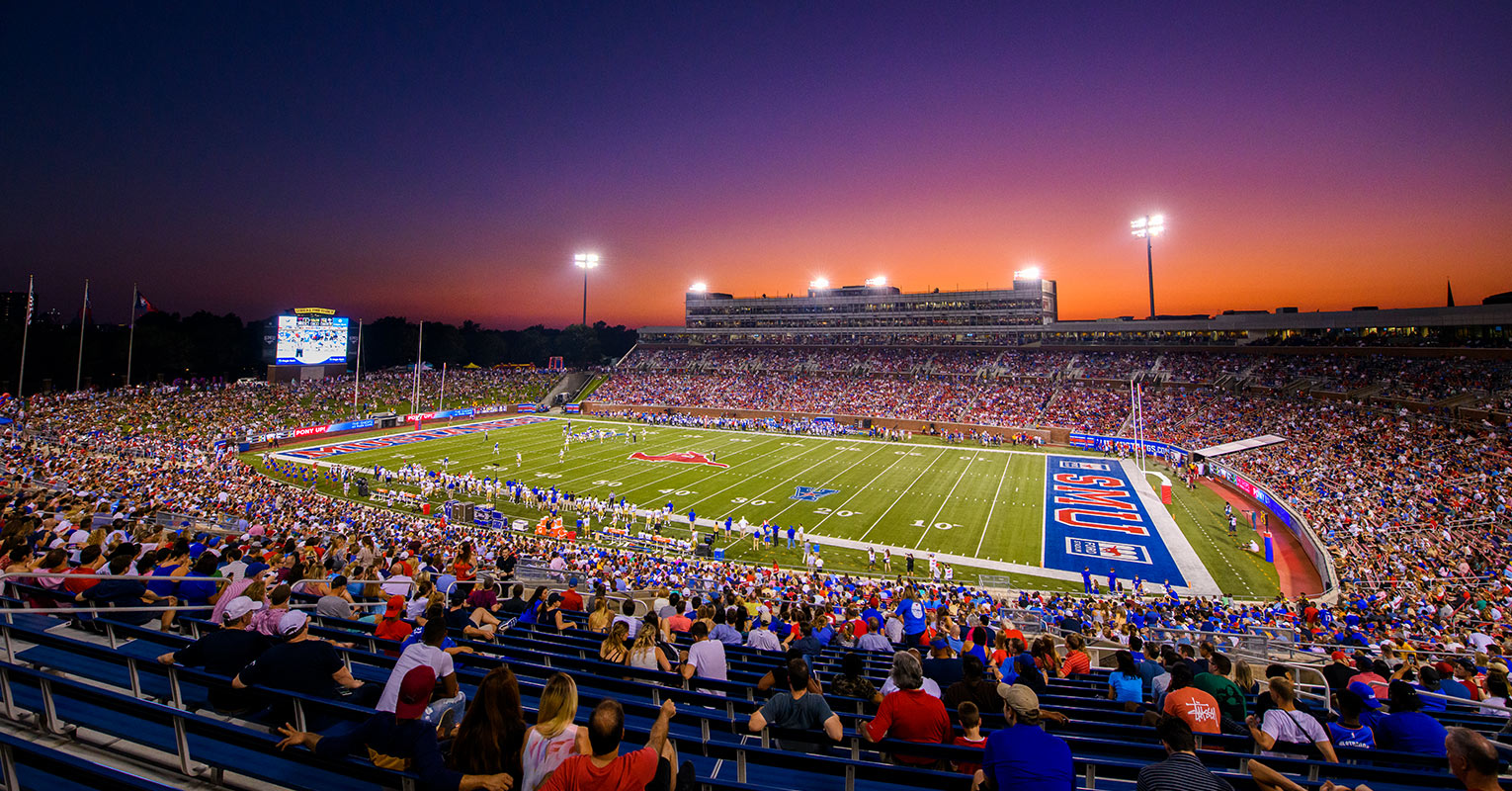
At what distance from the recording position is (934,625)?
11.4 meters

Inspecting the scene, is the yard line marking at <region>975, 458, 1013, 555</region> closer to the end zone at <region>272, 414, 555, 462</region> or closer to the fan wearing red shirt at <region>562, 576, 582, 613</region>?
the fan wearing red shirt at <region>562, 576, 582, 613</region>

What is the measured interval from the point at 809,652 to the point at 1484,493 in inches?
1174

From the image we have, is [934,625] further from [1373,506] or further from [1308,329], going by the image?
[1308,329]

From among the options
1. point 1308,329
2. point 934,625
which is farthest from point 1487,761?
point 1308,329

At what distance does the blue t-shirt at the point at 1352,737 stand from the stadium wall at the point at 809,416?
48.4m

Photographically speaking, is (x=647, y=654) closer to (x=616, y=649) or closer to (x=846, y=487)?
(x=616, y=649)

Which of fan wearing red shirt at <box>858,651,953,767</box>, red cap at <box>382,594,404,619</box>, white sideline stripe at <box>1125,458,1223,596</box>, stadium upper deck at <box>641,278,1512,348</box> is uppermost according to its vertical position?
Result: stadium upper deck at <box>641,278,1512,348</box>

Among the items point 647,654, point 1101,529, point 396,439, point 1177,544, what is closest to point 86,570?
point 647,654

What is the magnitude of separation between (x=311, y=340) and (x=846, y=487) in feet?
175

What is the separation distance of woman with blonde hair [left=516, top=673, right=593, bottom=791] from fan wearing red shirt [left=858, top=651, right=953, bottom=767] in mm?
2124

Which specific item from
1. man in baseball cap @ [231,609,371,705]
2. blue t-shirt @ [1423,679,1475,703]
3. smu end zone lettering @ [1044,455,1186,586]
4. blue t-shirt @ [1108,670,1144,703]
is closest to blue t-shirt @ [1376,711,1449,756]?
blue t-shirt @ [1108,670,1144,703]

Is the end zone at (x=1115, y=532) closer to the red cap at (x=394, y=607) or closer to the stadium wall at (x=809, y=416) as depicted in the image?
the stadium wall at (x=809, y=416)

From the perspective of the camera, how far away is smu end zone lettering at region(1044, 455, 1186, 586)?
2301cm

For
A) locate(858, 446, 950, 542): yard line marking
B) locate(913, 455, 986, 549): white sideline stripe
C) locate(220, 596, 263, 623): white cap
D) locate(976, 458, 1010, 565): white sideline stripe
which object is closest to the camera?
locate(220, 596, 263, 623): white cap
